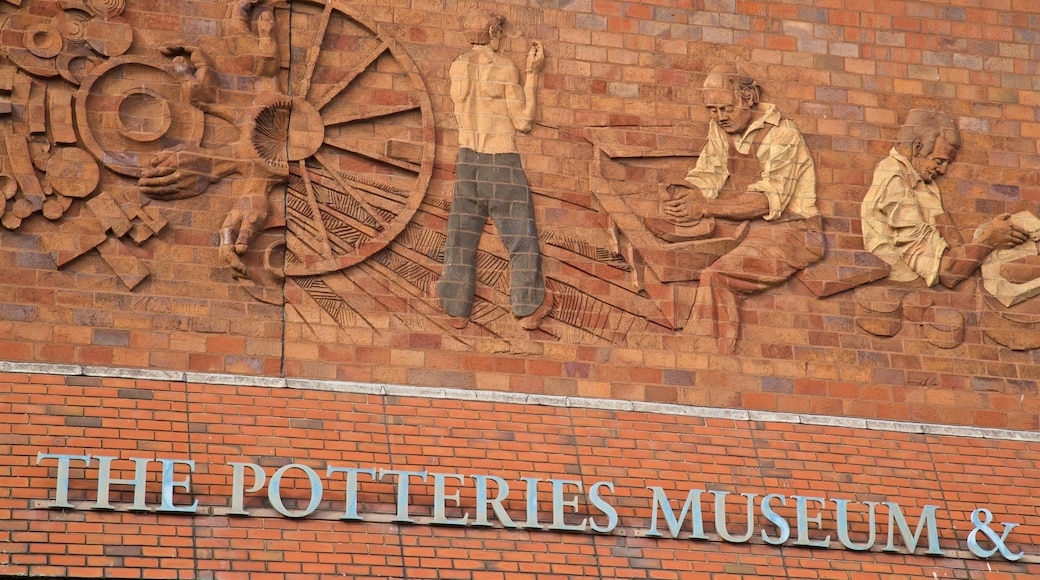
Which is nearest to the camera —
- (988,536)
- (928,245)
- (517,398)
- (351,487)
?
(351,487)

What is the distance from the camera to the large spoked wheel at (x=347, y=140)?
Result: 17438 millimetres

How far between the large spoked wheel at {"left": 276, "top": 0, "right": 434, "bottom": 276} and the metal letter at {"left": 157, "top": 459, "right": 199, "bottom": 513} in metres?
1.94

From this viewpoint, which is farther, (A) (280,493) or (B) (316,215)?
(B) (316,215)

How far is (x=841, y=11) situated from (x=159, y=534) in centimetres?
759

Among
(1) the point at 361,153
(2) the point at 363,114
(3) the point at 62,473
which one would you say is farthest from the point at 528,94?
(3) the point at 62,473

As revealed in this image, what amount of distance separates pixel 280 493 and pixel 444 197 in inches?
116

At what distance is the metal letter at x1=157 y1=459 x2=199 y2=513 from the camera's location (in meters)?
15.9

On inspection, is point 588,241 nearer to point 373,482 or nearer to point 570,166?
point 570,166

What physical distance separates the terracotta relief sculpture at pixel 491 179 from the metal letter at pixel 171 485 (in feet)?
8.54

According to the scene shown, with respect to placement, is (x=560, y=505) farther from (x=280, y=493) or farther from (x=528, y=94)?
(x=528, y=94)

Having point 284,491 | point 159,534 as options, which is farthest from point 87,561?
point 284,491

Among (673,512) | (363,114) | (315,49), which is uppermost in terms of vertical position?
(315,49)

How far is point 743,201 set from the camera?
18.4m

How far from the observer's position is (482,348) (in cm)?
1752
